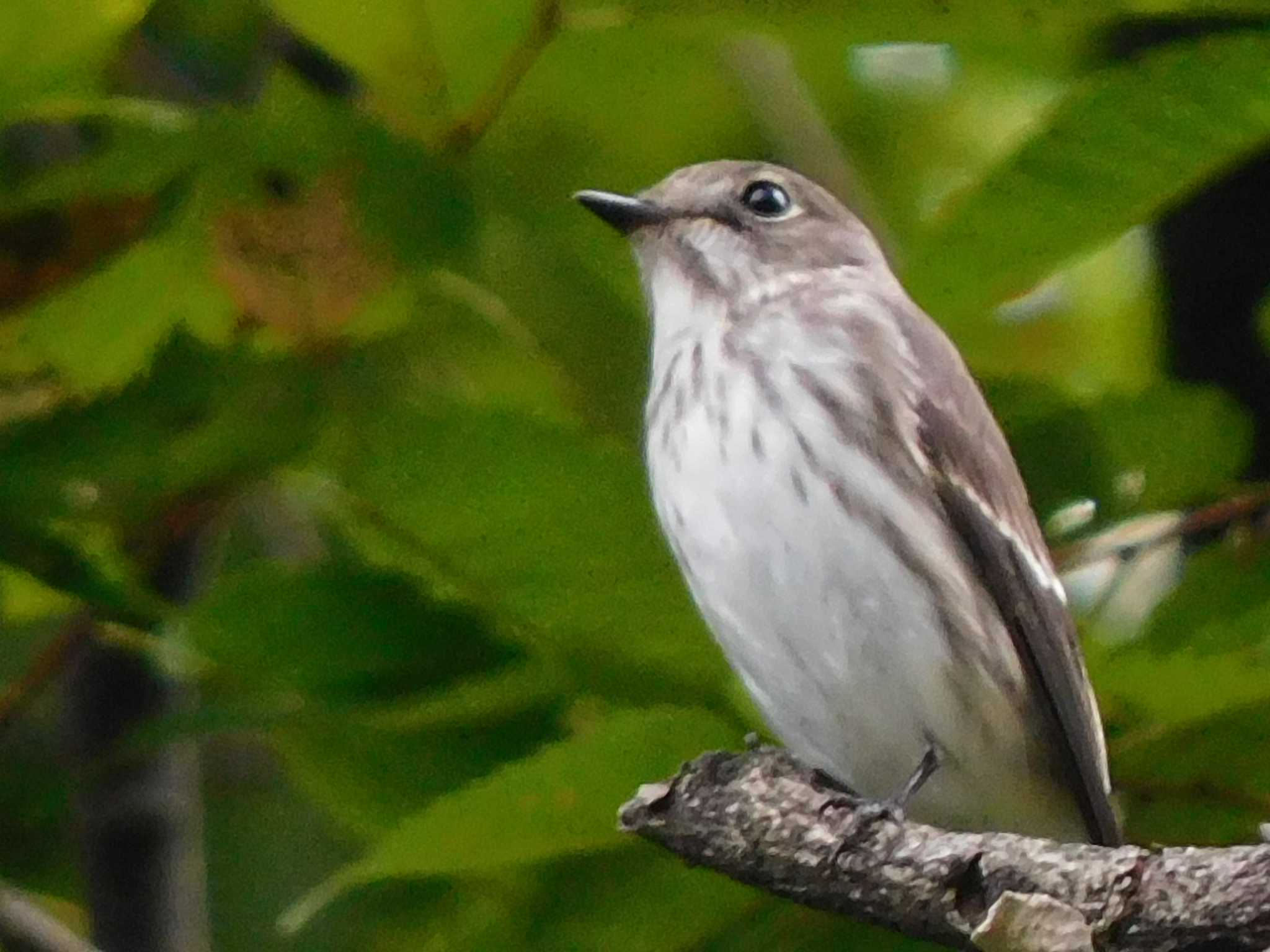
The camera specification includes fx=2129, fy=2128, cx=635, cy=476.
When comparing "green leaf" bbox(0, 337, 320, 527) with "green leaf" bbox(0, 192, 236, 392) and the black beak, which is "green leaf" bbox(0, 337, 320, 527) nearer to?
"green leaf" bbox(0, 192, 236, 392)

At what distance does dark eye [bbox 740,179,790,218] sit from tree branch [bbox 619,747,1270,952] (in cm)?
93

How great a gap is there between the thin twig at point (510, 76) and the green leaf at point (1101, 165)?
0.37 m

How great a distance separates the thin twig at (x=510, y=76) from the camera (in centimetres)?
175

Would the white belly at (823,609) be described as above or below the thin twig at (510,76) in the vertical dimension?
below

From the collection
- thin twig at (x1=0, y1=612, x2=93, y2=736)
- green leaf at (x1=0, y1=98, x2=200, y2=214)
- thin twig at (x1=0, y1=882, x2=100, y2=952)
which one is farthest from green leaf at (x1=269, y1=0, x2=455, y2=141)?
thin twig at (x1=0, y1=882, x2=100, y2=952)

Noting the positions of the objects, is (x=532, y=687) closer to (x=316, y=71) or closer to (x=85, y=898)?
(x=85, y=898)

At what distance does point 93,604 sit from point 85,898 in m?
0.66

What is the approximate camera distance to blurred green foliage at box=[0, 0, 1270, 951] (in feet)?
5.42

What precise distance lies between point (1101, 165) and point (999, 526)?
427mm

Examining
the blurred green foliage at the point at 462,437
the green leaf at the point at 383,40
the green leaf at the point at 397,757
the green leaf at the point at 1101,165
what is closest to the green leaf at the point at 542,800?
the blurred green foliage at the point at 462,437

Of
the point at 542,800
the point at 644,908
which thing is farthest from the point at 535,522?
the point at 644,908

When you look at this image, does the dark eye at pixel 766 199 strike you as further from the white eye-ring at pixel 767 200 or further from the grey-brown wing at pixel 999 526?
the grey-brown wing at pixel 999 526

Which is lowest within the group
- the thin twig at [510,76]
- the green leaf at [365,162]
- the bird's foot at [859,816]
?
the bird's foot at [859,816]

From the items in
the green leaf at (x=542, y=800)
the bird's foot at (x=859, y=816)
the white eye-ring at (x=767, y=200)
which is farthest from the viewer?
the white eye-ring at (x=767, y=200)
